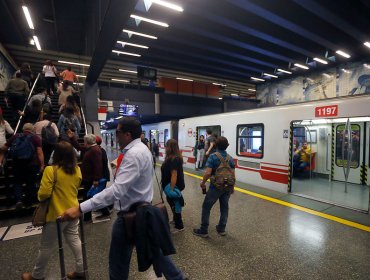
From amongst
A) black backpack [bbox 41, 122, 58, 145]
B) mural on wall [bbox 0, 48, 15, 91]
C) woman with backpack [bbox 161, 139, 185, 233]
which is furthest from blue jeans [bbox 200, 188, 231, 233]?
mural on wall [bbox 0, 48, 15, 91]

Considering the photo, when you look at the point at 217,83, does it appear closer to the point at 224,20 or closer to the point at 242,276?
the point at 224,20

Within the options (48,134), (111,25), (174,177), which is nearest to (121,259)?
(174,177)

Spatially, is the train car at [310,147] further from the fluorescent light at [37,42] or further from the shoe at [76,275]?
the fluorescent light at [37,42]

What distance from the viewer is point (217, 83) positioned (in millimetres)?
14250

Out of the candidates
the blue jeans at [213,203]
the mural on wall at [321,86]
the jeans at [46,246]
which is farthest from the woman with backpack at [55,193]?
the mural on wall at [321,86]

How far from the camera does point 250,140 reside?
6.54m

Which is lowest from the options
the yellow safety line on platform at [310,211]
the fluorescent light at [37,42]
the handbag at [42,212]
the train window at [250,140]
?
the yellow safety line on platform at [310,211]

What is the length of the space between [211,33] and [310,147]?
208 inches

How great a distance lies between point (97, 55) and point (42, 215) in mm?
4258

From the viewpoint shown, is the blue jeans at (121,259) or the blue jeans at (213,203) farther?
the blue jeans at (213,203)

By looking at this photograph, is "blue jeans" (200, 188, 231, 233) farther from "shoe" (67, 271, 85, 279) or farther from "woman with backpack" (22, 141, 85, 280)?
"woman with backpack" (22, 141, 85, 280)

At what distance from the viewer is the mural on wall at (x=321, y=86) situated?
9836mm

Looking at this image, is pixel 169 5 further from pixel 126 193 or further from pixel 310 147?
pixel 310 147

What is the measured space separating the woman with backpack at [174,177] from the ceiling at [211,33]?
2453 mm
